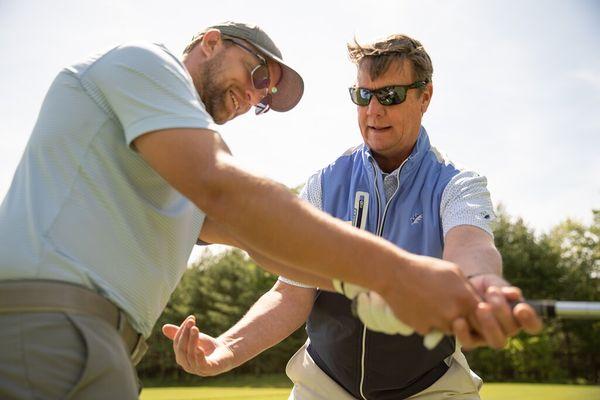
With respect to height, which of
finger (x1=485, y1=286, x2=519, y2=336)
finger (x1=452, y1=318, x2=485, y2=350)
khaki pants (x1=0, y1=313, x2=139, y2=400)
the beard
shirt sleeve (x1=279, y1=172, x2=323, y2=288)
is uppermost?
the beard

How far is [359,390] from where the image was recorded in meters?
4.77

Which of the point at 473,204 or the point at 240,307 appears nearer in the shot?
the point at 473,204

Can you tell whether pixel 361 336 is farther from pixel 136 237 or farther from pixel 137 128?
pixel 137 128

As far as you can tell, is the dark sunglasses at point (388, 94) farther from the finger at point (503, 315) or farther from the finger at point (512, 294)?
the finger at point (503, 315)

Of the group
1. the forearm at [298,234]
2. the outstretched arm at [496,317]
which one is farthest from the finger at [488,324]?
the forearm at [298,234]

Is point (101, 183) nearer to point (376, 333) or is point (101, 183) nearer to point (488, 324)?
point (488, 324)

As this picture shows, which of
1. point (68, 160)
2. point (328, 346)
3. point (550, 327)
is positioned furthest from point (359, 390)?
point (550, 327)

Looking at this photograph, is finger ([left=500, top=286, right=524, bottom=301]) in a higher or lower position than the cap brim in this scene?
lower

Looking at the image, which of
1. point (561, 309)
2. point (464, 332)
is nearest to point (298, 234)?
point (464, 332)

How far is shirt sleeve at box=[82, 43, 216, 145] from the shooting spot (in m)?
2.61

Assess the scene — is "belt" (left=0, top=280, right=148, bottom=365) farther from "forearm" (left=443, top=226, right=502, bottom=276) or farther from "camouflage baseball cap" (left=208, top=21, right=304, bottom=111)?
"forearm" (left=443, top=226, right=502, bottom=276)

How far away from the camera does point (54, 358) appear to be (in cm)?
257

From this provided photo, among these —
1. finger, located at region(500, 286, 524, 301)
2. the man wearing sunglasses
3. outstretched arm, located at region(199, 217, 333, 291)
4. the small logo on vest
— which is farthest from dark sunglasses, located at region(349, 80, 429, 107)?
finger, located at region(500, 286, 524, 301)

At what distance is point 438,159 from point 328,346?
1597 mm
